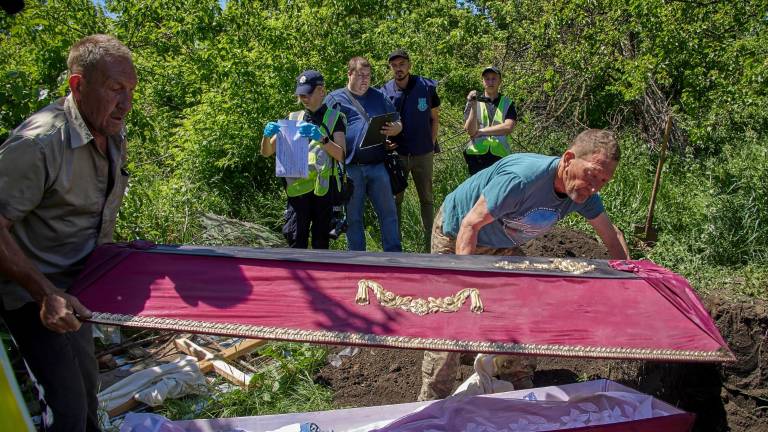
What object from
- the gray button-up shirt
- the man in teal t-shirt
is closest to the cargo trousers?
the man in teal t-shirt

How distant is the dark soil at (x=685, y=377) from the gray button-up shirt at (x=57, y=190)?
2.13 m

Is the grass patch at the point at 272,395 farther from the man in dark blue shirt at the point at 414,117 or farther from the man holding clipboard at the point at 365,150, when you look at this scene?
the man in dark blue shirt at the point at 414,117

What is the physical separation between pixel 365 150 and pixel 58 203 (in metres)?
3.44

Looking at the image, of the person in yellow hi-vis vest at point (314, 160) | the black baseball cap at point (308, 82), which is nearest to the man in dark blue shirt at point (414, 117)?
the person in yellow hi-vis vest at point (314, 160)

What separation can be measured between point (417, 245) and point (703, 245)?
2.62 meters

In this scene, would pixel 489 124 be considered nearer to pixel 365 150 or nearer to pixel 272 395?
pixel 365 150

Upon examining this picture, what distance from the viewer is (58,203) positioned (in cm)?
260

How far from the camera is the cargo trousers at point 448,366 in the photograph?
3.94 meters

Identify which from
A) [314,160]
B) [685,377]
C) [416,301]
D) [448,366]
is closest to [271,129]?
[314,160]

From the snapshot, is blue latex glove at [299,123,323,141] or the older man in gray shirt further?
blue latex glove at [299,123,323,141]

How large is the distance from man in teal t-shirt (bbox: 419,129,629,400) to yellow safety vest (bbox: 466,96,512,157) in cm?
274

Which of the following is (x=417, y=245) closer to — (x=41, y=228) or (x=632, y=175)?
(x=632, y=175)

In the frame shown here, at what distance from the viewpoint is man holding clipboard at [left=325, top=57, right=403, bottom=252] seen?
584cm

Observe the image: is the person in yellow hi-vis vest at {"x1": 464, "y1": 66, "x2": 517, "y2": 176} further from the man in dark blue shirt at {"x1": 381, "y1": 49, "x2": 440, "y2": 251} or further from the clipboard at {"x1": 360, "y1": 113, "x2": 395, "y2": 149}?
the clipboard at {"x1": 360, "y1": 113, "x2": 395, "y2": 149}
